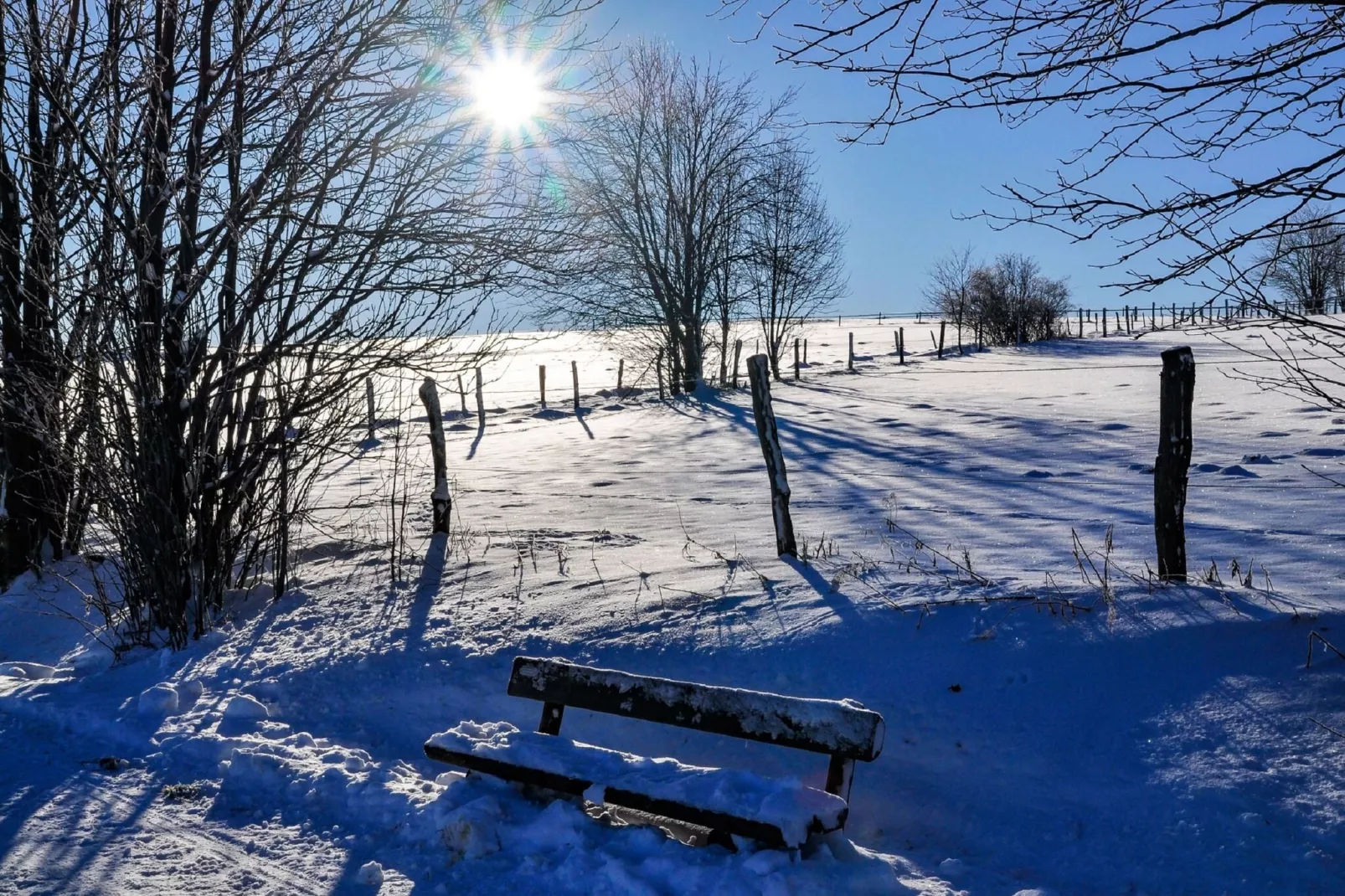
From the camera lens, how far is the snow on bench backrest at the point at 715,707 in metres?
3.32

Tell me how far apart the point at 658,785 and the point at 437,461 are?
5.50 m

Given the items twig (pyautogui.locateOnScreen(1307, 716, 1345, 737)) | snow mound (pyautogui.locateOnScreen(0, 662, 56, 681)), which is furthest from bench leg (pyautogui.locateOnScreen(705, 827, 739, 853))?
snow mound (pyautogui.locateOnScreen(0, 662, 56, 681))

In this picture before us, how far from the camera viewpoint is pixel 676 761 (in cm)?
358

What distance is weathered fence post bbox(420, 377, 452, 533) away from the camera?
26.7ft

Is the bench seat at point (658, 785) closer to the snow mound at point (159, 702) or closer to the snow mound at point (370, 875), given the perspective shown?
the snow mound at point (370, 875)

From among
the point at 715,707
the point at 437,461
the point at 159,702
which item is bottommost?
the point at 159,702

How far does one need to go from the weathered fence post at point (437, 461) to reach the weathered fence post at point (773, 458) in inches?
106

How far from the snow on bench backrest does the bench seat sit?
0.53ft

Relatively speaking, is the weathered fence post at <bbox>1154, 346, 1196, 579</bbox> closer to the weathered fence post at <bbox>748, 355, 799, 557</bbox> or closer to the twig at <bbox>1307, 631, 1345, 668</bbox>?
the twig at <bbox>1307, 631, 1345, 668</bbox>

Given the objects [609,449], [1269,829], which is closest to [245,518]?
[1269,829]

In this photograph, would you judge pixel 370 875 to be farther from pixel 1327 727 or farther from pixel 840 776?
pixel 1327 727

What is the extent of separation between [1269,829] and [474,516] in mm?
7428

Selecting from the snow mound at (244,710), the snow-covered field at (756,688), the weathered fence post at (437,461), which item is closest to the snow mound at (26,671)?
the snow-covered field at (756,688)

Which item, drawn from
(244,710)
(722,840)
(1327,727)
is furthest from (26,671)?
(1327,727)
